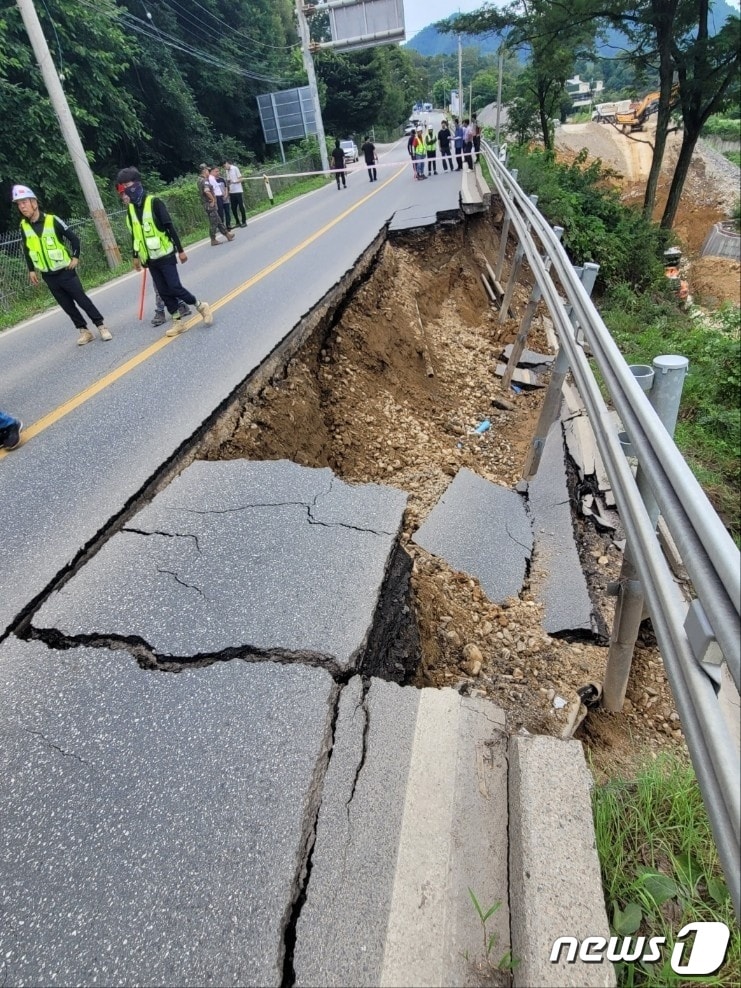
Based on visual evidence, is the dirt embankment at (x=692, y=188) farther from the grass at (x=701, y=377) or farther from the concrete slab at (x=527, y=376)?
the concrete slab at (x=527, y=376)

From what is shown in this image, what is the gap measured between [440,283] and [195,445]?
23.6 ft

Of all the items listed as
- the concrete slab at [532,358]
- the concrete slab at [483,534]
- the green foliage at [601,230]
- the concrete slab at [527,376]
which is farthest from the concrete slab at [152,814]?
the green foliage at [601,230]

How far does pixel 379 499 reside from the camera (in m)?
3.62

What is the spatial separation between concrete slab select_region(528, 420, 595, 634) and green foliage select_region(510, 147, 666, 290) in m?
8.92

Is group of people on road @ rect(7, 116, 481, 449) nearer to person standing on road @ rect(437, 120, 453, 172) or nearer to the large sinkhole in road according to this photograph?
the large sinkhole in road

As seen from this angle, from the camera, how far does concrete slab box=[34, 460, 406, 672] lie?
104 inches

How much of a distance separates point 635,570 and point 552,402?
2.82 metres

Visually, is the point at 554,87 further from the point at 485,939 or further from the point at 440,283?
the point at 485,939

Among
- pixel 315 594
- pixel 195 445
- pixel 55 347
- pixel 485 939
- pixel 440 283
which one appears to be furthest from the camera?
pixel 440 283

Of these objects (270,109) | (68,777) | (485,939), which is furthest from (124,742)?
(270,109)

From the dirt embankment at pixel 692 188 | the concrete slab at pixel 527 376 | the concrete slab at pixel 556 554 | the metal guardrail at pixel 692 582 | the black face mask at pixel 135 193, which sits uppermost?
the black face mask at pixel 135 193

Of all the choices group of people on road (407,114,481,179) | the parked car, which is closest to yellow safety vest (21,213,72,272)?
group of people on road (407,114,481,179)

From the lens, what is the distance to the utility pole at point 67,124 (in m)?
10.3

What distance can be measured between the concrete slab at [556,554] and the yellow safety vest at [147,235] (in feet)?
15.5
